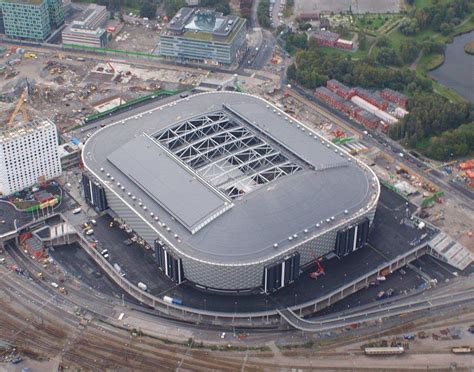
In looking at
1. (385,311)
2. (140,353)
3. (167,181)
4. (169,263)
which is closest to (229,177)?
(167,181)

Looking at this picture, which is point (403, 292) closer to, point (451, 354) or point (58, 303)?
point (451, 354)

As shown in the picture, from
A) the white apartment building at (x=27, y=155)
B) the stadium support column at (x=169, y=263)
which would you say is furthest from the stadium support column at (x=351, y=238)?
the white apartment building at (x=27, y=155)

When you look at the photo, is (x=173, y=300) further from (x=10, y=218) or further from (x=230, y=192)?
(x=10, y=218)

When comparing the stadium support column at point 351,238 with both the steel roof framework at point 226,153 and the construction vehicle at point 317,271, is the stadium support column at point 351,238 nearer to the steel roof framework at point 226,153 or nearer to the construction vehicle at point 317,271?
the construction vehicle at point 317,271

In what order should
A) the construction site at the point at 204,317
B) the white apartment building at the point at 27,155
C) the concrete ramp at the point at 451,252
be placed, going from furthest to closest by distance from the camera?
the white apartment building at the point at 27,155 < the concrete ramp at the point at 451,252 < the construction site at the point at 204,317

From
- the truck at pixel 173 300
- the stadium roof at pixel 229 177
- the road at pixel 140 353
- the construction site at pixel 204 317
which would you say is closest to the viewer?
the road at pixel 140 353

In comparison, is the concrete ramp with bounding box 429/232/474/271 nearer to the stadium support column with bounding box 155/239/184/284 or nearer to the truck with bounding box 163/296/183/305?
the stadium support column with bounding box 155/239/184/284
